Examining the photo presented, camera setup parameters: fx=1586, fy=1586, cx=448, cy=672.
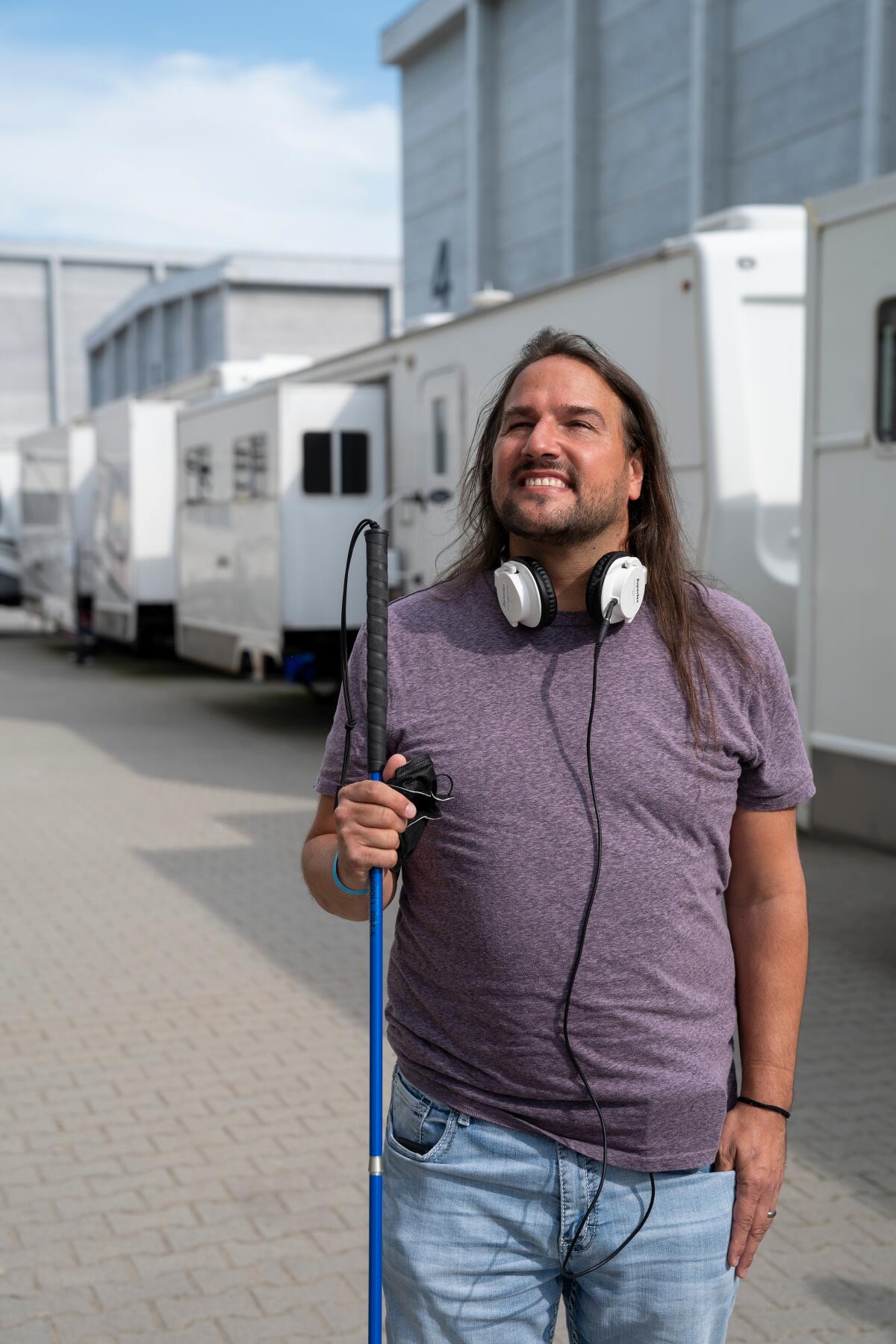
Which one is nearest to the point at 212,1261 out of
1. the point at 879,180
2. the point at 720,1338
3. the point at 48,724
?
the point at 720,1338

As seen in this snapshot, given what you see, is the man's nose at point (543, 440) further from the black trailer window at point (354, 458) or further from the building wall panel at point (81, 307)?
the building wall panel at point (81, 307)

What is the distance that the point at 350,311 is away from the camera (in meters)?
42.8

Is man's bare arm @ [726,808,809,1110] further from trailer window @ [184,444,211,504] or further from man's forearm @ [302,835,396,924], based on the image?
trailer window @ [184,444,211,504]

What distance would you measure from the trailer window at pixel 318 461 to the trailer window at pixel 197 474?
91.0 inches

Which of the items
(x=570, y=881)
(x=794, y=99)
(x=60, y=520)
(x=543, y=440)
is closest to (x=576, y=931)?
(x=570, y=881)

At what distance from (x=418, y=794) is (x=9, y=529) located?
2413cm

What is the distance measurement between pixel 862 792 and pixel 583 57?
88.4 feet

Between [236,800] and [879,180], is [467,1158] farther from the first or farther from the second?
[236,800]

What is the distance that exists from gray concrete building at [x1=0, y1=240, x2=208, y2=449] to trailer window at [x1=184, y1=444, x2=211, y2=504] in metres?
40.9

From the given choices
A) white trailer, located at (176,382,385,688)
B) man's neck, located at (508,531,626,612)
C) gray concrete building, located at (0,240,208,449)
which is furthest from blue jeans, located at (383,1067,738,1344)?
gray concrete building, located at (0,240,208,449)

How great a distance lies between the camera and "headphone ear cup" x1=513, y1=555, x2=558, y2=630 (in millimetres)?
2047

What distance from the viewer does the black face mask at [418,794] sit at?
195 centimetres

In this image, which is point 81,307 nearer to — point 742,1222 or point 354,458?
point 354,458

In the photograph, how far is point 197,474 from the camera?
14312 millimetres
